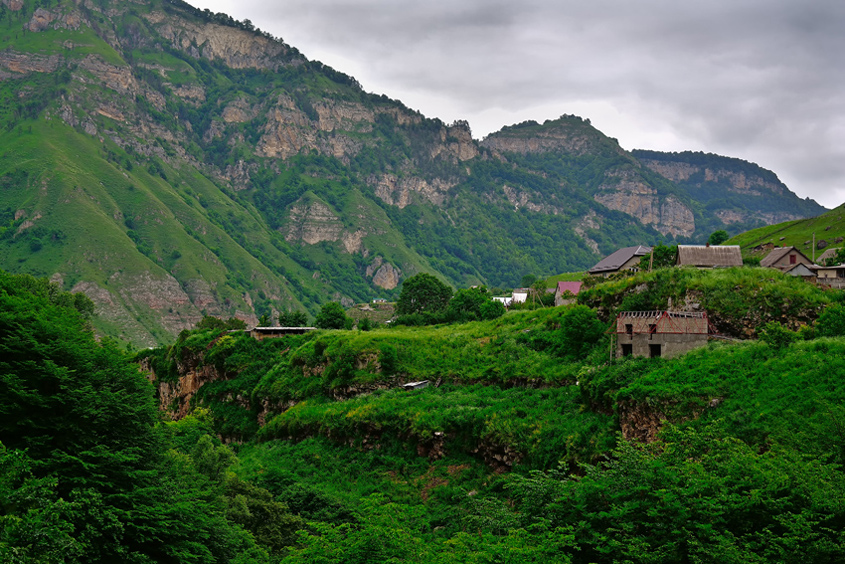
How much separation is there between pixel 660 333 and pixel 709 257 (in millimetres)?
19867

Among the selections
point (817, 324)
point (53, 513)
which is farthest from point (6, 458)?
point (817, 324)

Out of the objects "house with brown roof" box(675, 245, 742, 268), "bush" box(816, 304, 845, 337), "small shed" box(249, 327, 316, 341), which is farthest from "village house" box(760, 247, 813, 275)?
"small shed" box(249, 327, 316, 341)

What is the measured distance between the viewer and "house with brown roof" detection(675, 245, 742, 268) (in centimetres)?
5169

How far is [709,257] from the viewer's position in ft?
171

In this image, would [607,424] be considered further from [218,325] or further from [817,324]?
[218,325]

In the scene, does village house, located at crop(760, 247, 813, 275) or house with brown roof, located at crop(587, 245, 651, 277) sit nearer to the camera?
→ village house, located at crop(760, 247, 813, 275)

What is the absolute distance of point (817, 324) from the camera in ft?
108

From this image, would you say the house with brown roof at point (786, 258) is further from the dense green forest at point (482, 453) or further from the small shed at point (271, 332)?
the small shed at point (271, 332)

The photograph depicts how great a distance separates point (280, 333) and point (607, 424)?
49879mm

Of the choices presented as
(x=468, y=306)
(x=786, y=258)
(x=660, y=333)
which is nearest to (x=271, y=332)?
(x=468, y=306)

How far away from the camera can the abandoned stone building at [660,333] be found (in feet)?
114

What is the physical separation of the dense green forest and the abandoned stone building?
1.53m

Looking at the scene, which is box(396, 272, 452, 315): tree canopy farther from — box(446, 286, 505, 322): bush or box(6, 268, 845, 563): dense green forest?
box(6, 268, 845, 563): dense green forest

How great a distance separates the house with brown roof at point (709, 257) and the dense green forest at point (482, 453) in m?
9.37
